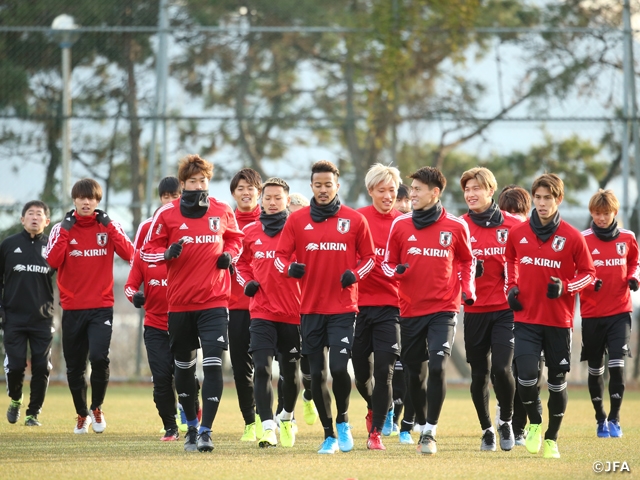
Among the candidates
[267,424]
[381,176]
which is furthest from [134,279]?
[381,176]

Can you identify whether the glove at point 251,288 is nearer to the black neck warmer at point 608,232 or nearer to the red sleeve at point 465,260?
the red sleeve at point 465,260

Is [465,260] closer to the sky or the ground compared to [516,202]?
closer to the ground

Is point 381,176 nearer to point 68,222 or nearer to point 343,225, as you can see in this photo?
point 343,225

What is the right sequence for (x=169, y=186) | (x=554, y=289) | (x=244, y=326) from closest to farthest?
(x=554, y=289) < (x=244, y=326) < (x=169, y=186)

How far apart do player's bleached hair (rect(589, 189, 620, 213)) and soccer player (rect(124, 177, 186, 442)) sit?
4.17 meters

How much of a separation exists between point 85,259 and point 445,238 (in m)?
3.77

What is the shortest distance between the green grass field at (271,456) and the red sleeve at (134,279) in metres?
1.33

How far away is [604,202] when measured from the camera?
9.91 m

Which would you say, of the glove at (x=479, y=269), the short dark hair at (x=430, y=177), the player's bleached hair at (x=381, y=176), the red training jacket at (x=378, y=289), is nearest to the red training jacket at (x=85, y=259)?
the red training jacket at (x=378, y=289)

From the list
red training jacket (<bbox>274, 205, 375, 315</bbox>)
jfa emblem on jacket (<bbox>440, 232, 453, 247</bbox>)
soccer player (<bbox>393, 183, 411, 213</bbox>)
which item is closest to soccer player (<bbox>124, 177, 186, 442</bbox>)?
red training jacket (<bbox>274, 205, 375, 315</bbox>)

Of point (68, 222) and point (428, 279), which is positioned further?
point (68, 222)

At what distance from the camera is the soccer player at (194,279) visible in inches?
314

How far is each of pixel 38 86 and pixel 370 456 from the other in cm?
1155

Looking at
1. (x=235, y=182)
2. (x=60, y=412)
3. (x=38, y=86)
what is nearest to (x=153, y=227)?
(x=235, y=182)
